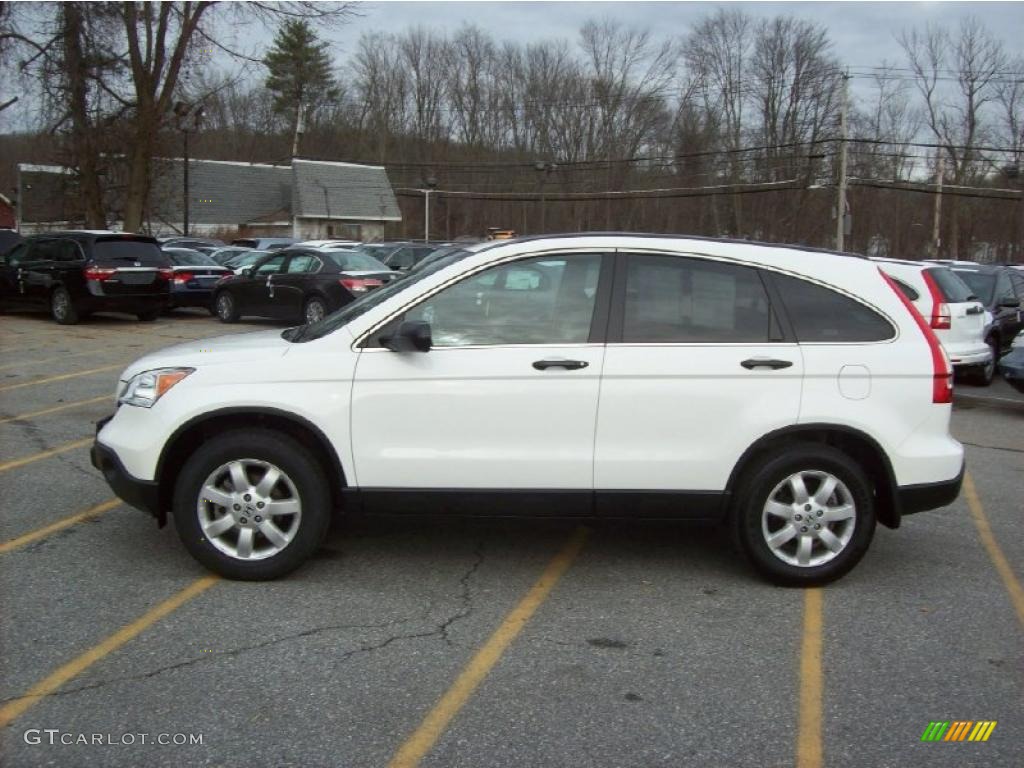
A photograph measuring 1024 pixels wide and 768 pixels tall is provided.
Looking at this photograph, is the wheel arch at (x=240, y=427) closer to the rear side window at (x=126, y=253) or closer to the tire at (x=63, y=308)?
the rear side window at (x=126, y=253)

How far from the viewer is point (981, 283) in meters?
13.9

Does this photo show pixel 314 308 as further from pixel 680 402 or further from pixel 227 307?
pixel 680 402

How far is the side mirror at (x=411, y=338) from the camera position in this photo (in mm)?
4383

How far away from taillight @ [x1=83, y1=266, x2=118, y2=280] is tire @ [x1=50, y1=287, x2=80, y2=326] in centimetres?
65

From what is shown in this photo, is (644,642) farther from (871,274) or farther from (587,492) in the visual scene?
(871,274)

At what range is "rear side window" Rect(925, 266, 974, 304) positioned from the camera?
11.5 metres

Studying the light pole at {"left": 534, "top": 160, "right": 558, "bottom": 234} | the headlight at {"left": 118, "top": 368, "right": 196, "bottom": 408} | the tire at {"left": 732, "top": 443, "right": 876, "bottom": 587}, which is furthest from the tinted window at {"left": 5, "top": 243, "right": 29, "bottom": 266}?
the light pole at {"left": 534, "top": 160, "right": 558, "bottom": 234}

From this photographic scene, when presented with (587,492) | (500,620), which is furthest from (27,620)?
(587,492)

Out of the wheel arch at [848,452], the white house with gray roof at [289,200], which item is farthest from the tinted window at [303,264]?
the white house with gray roof at [289,200]

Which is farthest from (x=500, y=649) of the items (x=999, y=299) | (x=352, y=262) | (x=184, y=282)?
(x=184, y=282)

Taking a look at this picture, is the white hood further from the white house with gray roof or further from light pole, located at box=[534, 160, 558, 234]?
the white house with gray roof

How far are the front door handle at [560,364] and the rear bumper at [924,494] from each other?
1.73 meters

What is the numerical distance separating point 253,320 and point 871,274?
16687 millimetres

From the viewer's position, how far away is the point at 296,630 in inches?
161
